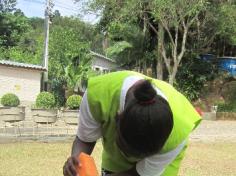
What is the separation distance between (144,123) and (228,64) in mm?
25937

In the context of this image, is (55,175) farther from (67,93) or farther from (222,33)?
(222,33)

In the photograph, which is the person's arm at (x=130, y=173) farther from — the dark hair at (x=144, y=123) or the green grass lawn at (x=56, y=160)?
the green grass lawn at (x=56, y=160)

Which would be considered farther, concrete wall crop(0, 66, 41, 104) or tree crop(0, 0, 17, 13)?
tree crop(0, 0, 17, 13)

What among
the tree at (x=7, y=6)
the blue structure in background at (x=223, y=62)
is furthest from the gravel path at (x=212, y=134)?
the tree at (x=7, y=6)

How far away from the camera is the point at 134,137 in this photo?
6.71 ft

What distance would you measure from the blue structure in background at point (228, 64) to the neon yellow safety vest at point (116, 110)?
25.0 meters

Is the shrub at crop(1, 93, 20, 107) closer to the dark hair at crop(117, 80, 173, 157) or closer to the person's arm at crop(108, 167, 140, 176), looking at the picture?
the person's arm at crop(108, 167, 140, 176)

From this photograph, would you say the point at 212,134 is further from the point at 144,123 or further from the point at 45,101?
the point at 144,123

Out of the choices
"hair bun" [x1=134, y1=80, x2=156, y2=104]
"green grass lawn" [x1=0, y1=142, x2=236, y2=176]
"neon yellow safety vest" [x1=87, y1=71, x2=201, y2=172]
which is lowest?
"green grass lawn" [x1=0, y1=142, x2=236, y2=176]

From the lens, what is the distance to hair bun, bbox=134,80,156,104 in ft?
6.79

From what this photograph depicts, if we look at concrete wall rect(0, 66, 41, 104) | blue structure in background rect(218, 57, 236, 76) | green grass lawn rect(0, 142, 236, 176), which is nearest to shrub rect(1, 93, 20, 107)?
concrete wall rect(0, 66, 41, 104)

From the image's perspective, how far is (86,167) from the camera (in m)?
1.99

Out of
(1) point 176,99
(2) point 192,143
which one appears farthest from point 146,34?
(1) point 176,99

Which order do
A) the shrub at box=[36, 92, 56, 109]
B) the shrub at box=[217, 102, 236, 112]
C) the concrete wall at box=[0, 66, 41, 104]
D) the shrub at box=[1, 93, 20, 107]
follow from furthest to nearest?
the shrub at box=[217, 102, 236, 112] → the concrete wall at box=[0, 66, 41, 104] → the shrub at box=[1, 93, 20, 107] → the shrub at box=[36, 92, 56, 109]
